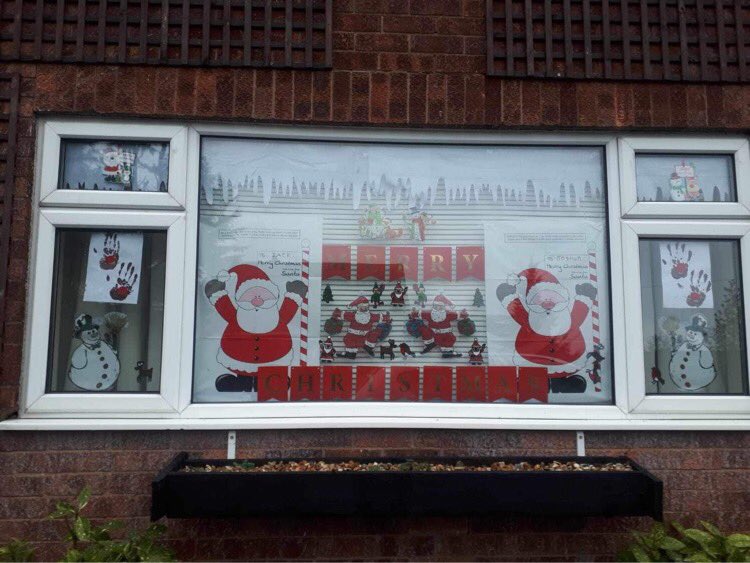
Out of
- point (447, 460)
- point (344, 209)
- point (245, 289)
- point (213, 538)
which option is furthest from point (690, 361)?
point (213, 538)

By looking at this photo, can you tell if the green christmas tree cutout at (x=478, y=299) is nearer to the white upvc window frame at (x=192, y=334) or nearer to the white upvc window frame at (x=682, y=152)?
the white upvc window frame at (x=192, y=334)

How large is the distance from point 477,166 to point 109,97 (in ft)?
7.61

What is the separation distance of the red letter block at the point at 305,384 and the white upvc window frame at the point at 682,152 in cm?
219

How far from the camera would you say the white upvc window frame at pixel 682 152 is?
3736 millimetres

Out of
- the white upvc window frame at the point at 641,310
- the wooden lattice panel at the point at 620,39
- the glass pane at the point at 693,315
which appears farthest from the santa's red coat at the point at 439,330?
the wooden lattice panel at the point at 620,39

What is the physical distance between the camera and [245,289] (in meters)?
3.75

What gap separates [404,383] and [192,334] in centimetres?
133

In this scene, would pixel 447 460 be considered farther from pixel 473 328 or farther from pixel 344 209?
pixel 344 209

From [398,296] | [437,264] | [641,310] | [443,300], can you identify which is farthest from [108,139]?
[641,310]

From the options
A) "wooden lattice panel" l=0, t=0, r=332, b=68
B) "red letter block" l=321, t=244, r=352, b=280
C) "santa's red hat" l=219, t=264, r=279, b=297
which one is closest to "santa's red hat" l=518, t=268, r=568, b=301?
"red letter block" l=321, t=244, r=352, b=280

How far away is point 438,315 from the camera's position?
381cm

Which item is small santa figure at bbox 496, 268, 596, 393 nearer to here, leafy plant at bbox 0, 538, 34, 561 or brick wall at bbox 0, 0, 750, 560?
brick wall at bbox 0, 0, 750, 560

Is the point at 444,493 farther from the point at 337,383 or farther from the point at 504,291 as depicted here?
the point at 504,291

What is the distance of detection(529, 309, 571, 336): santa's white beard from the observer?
3795 millimetres
